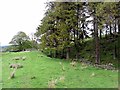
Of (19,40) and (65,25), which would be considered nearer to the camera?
(65,25)

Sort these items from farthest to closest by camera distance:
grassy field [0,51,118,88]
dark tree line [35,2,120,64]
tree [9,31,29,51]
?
1. tree [9,31,29,51]
2. dark tree line [35,2,120,64]
3. grassy field [0,51,118,88]

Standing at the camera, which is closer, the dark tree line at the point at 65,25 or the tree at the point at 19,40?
the dark tree line at the point at 65,25

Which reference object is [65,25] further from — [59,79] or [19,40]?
[19,40]

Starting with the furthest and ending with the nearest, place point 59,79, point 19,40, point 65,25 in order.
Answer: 1. point 19,40
2. point 65,25
3. point 59,79

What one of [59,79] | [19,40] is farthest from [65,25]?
[19,40]

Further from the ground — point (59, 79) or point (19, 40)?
point (19, 40)

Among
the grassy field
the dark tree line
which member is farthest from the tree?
the grassy field

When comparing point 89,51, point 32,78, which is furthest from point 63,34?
point 32,78

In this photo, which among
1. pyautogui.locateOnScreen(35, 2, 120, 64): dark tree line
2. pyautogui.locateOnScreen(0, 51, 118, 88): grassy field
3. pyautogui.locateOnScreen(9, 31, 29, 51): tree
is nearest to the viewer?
pyautogui.locateOnScreen(0, 51, 118, 88): grassy field

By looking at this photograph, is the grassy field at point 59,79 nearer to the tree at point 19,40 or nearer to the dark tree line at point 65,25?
the dark tree line at point 65,25

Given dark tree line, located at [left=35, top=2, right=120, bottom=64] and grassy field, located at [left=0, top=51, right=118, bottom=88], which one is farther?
dark tree line, located at [left=35, top=2, right=120, bottom=64]

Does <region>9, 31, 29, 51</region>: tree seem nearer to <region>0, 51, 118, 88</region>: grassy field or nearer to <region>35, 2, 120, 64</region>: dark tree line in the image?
<region>35, 2, 120, 64</region>: dark tree line

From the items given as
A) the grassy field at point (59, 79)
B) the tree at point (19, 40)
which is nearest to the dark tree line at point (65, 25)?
the grassy field at point (59, 79)

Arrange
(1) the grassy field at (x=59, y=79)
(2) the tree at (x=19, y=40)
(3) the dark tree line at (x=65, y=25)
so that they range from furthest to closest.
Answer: (2) the tree at (x=19, y=40) → (3) the dark tree line at (x=65, y=25) → (1) the grassy field at (x=59, y=79)
